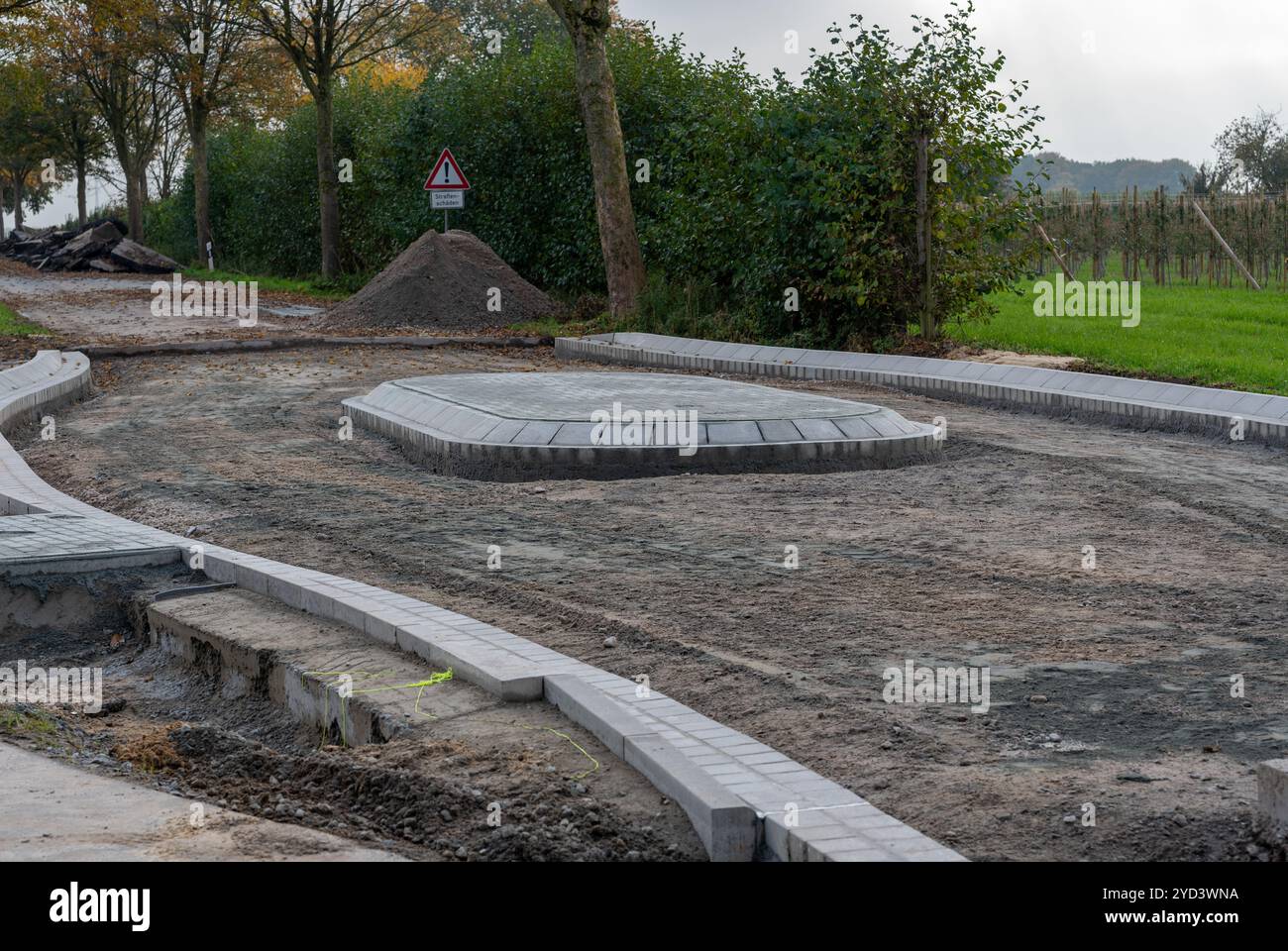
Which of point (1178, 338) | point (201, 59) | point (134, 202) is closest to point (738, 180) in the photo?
point (1178, 338)

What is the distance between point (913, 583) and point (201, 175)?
→ 139 feet

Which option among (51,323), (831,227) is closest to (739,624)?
(831,227)

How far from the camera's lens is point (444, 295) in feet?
80.5

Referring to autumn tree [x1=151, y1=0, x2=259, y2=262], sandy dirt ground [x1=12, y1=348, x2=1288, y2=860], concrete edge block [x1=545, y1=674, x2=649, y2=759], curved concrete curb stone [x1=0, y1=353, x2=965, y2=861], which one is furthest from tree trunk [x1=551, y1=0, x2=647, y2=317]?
autumn tree [x1=151, y1=0, x2=259, y2=262]

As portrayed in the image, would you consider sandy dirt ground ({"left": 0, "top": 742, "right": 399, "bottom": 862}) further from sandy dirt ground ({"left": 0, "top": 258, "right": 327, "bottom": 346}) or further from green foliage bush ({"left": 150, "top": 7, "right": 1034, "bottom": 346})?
sandy dirt ground ({"left": 0, "top": 258, "right": 327, "bottom": 346})

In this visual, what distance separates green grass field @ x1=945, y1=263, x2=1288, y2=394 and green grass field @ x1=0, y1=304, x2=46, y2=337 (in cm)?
1369

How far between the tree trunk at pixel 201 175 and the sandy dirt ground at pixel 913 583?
3364 centimetres

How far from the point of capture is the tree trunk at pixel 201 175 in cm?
4416

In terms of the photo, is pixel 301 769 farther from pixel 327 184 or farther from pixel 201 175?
pixel 201 175

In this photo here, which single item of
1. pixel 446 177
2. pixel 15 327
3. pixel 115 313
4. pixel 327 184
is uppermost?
pixel 327 184

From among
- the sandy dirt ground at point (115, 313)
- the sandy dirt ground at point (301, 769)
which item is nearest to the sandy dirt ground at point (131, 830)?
the sandy dirt ground at point (301, 769)

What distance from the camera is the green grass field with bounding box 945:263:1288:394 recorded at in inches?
563

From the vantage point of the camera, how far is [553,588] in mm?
7055
